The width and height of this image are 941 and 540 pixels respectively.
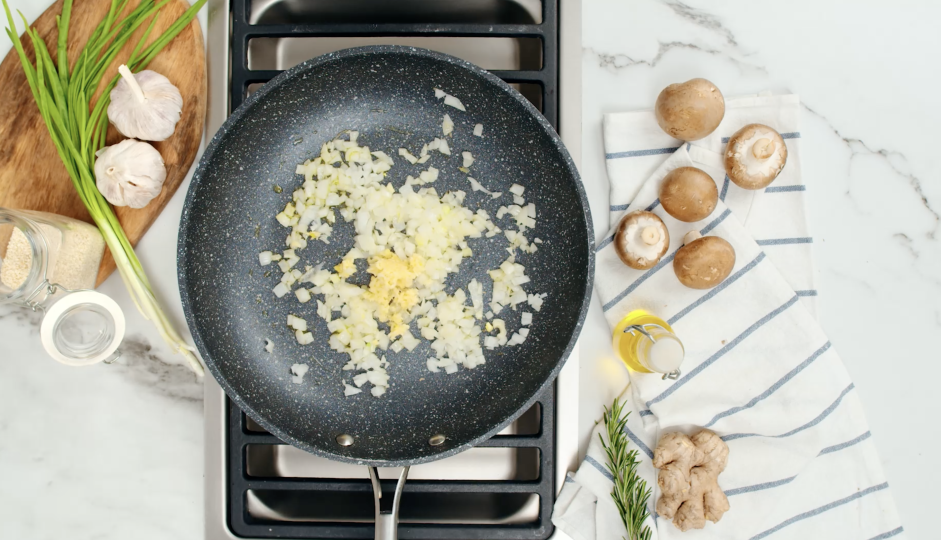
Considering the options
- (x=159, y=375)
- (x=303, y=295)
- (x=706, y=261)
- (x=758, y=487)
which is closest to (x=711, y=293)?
(x=706, y=261)

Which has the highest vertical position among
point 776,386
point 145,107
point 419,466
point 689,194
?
point 145,107

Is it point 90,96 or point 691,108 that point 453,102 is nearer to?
point 691,108

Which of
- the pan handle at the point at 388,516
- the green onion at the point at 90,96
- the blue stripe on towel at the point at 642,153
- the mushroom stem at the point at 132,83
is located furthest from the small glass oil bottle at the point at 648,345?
the mushroom stem at the point at 132,83

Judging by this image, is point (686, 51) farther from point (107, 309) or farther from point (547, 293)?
point (107, 309)

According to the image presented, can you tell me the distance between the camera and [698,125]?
87cm

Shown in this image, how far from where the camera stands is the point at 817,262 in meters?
0.96

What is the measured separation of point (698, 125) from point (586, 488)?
53 centimetres

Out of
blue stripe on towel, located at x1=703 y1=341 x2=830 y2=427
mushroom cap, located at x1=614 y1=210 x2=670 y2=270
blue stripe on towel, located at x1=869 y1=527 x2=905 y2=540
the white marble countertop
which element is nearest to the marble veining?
the white marble countertop

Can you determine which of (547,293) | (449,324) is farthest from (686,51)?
(449,324)

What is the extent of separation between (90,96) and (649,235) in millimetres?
795

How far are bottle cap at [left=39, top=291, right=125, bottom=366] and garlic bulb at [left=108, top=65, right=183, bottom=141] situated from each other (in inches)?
8.9

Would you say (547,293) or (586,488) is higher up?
(547,293)

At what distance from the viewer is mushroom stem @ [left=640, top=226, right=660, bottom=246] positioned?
85 cm

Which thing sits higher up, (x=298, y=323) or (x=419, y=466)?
(x=298, y=323)
